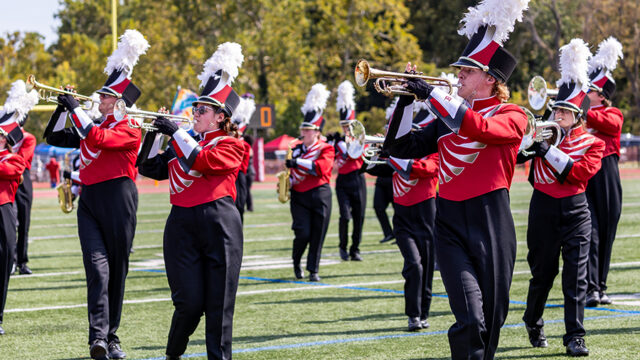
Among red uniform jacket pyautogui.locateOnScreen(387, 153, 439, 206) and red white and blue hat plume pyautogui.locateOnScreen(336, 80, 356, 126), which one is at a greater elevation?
Answer: red white and blue hat plume pyautogui.locateOnScreen(336, 80, 356, 126)

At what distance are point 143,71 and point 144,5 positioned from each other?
6.37 meters

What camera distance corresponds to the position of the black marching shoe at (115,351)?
7336 mm

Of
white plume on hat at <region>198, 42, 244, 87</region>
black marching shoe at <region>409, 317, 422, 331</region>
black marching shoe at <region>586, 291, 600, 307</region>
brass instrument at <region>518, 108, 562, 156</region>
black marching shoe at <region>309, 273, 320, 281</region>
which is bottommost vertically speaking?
black marching shoe at <region>309, 273, 320, 281</region>

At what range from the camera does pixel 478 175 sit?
217 inches

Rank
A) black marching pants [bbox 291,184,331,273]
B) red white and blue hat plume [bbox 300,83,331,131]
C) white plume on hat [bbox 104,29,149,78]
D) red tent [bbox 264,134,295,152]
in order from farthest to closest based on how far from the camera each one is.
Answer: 1. red tent [bbox 264,134,295,152]
2. red white and blue hat plume [bbox 300,83,331,131]
3. black marching pants [bbox 291,184,331,273]
4. white plume on hat [bbox 104,29,149,78]

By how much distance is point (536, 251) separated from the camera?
24.7ft

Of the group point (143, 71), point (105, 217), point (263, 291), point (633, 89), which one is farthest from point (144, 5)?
point (105, 217)

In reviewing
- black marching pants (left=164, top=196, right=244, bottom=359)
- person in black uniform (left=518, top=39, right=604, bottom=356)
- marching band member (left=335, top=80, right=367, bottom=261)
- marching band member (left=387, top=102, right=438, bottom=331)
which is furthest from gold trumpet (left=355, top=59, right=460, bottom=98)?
marching band member (left=335, top=80, right=367, bottom=261)

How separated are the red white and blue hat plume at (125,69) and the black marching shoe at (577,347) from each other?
3860mm

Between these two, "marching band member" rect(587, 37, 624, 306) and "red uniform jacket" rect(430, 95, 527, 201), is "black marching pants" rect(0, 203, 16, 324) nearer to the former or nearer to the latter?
"red uniform jacket" rect(430, 95, 527, 201)

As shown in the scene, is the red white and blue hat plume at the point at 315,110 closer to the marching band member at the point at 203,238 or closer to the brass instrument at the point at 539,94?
the brass instrument at the point at 539,94

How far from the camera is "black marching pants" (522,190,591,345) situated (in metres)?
7.43

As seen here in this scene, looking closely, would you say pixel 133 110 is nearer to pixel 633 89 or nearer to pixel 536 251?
pixel 536 251

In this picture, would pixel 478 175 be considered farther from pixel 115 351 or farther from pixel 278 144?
pixel 278 144
